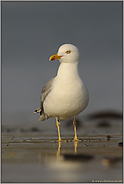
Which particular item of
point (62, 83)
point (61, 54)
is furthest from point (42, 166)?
point (61, 54)

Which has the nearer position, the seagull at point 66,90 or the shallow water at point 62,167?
the shallow water at point 62,167

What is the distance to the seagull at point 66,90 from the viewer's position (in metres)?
9.46

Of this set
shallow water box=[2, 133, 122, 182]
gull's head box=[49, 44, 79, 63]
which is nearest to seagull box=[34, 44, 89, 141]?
gull's head box=[49, 44, 79, 63]

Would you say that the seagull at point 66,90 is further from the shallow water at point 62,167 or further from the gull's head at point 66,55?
the shallow water at point 62,167

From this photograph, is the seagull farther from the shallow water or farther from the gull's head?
the shallow water

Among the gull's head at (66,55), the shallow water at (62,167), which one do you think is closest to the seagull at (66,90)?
the gull's head at (66,55)

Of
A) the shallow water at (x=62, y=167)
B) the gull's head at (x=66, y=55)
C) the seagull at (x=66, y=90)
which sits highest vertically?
the gull's head at (x=66, y=55)

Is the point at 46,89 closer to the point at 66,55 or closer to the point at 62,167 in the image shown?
the point at 66,55

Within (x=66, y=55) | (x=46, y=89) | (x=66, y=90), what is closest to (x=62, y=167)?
(x=66, y=90)

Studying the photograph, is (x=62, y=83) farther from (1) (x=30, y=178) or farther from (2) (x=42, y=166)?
(1) (x=30, y=178)

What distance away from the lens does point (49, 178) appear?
4262mm

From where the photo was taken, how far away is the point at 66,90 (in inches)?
372

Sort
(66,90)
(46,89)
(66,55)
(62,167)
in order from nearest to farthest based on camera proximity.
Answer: (62,167) → (66,90) → (66,55) → (46,89)

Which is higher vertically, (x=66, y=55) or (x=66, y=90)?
(x=66, y=55)
